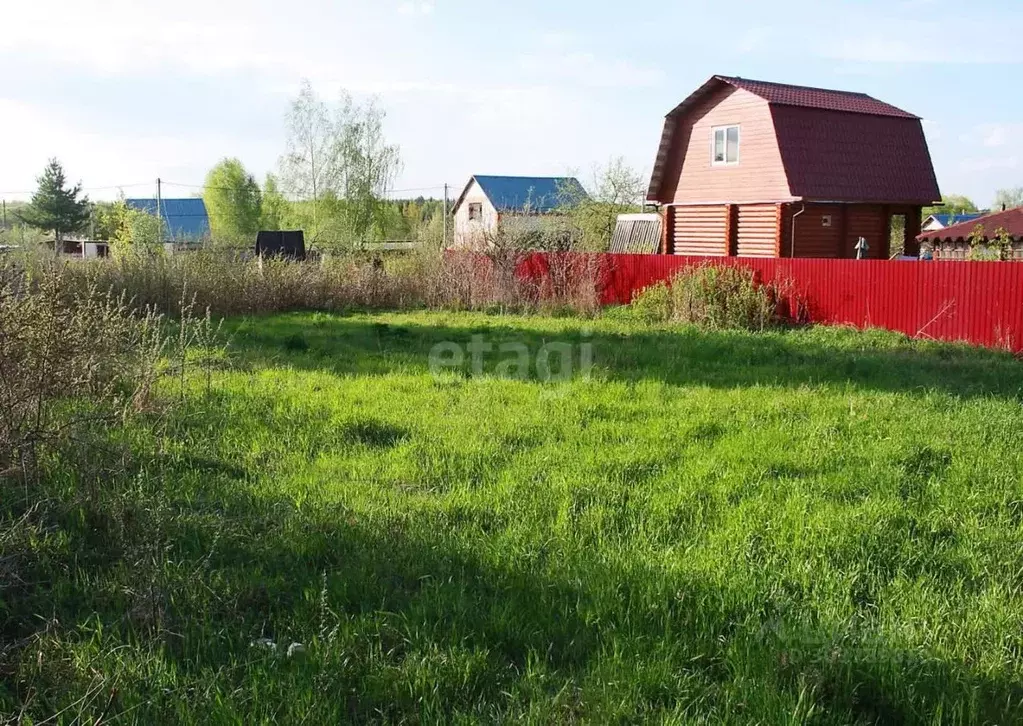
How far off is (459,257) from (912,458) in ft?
45.7

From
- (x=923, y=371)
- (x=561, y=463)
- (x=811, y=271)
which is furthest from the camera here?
(x=811, y=271)

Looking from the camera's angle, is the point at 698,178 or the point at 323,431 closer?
the point at 323,431

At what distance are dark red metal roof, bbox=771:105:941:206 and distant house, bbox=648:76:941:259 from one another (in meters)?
0.03

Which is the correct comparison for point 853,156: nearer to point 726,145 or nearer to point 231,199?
point 726,145

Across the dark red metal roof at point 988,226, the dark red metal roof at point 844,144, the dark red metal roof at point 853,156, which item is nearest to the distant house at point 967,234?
the dark red metal roof at point 988,226

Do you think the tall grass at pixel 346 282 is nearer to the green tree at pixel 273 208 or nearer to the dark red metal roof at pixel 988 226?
the dark red metal roof at pixel 988 226

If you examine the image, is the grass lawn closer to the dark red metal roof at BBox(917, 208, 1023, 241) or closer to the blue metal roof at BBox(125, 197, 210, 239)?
the dark red metal roof at BBox(917, 208, 1023, 241)

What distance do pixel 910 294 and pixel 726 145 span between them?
49.1ft

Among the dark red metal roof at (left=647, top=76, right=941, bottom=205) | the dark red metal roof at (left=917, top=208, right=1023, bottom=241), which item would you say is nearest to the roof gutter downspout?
the dark red metal roof at (left=647, top=76, right=941, bottom=205)

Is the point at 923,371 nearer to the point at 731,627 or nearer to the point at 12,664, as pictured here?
the point at 731,627

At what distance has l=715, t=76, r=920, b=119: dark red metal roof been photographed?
2523 centimetres

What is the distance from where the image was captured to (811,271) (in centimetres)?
1498

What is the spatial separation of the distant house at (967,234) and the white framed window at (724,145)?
22.1 ft

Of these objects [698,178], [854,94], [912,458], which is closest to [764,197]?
[698,178]
